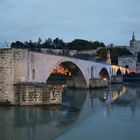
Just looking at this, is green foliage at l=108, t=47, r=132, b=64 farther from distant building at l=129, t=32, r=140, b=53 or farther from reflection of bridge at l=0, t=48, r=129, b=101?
reflection of bridge at l=0, t=48, r=129, b=101

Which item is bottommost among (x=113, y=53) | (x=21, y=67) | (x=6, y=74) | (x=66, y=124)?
(x=66, y=124)

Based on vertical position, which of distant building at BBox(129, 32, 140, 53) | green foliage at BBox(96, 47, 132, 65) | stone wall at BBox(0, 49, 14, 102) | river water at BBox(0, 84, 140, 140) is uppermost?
distant building at BBox(129, 32, 140, 53)

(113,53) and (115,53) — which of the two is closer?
(113,53)

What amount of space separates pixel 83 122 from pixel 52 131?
3.27 metres

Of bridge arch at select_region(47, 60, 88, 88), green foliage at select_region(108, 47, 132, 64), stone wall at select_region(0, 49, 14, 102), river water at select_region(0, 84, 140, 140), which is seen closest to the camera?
river water at select_region(0, 84, 140, 140)

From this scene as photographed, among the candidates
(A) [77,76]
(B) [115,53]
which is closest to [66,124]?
(A) [77,76]

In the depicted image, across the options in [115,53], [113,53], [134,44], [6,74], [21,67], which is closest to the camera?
[6,74]

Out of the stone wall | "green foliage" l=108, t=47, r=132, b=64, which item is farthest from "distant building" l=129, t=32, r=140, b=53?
the stone wall

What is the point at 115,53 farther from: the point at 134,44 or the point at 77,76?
the point at 77,76

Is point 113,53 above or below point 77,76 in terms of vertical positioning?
above

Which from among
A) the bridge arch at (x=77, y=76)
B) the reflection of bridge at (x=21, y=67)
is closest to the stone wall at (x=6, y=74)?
the reflection of bridge at (x=21, y=67)

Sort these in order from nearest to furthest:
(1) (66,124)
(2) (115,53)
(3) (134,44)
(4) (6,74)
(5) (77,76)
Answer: (1) (66,124) < (4) (6,74) < (5) (77,76) < (2) (115,53) < (3) (134,44)

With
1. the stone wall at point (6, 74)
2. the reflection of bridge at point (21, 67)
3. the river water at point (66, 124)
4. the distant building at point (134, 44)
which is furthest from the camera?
the distant building at point (134, 44)

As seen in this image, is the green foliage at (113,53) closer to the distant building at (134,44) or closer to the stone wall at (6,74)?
the distant building at (134,44)
